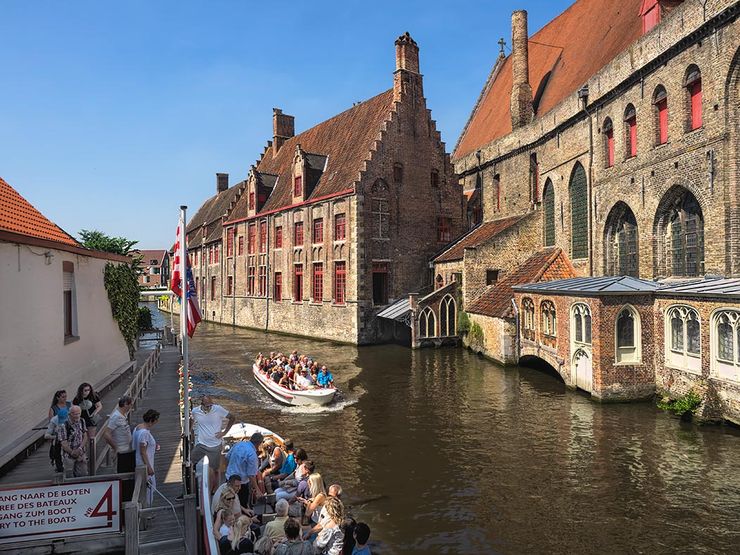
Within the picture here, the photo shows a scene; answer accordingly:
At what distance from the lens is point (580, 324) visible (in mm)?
16250

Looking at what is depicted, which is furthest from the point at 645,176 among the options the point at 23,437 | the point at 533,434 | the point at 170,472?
the point at 23,437

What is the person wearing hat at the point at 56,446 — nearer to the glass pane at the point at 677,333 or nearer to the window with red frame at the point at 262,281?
the glass pane at the point at 677,333

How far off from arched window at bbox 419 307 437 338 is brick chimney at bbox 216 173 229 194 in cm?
4278

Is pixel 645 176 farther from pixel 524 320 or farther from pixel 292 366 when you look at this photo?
pixel 292 366

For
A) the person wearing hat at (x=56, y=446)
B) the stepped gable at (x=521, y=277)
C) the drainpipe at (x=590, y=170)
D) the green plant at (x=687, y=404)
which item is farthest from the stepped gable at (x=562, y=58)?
the person wearing hat at (x=56, y=446)

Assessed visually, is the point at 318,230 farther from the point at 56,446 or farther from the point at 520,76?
the point at 56,446

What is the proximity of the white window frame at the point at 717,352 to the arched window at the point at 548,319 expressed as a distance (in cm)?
584

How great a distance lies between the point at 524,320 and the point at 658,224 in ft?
19.3

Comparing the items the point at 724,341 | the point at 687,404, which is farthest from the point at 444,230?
the point at 724,341

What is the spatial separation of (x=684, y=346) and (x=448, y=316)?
14563 mm

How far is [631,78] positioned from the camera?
63.0ft

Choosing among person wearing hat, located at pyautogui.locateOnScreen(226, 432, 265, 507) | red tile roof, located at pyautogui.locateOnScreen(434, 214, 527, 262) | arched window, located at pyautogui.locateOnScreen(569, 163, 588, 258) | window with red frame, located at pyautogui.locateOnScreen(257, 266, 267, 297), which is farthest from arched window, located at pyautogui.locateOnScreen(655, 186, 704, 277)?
window with red frame, located at pyautogui.locateOnScreen(257, 266, 267, 297)

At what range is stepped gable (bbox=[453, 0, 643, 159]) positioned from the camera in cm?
2384

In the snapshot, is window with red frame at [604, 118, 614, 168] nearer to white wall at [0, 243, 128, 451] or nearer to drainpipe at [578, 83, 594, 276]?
drainpipe at [578, 83, 594, 276]
